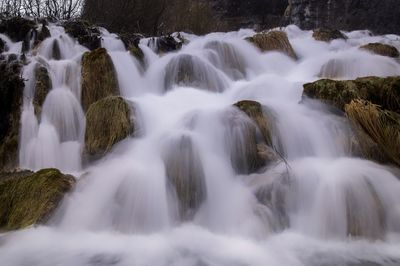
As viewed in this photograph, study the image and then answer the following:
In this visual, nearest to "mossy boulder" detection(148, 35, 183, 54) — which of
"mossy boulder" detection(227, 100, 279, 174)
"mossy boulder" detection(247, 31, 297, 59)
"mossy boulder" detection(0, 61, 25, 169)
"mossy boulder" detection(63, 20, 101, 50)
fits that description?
"mossy boulder" detection(63, 20, 101, 50)

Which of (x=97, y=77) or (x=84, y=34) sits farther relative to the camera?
(x=84, y=34)

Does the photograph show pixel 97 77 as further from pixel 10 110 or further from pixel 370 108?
pixel 370 108

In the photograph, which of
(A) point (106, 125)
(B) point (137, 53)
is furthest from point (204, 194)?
(B) point (137, 53)

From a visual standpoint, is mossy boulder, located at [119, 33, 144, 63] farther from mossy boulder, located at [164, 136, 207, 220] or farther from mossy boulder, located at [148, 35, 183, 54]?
mossy boulder, located at [164, 136, 207, 220]

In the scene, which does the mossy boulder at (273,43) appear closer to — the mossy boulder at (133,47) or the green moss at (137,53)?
the mossy boulder at (133,47)

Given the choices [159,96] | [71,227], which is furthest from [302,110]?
[71,227]

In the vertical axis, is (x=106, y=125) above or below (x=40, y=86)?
below

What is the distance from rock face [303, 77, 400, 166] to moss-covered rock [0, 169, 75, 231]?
331cm

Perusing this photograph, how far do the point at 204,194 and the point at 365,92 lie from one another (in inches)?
107

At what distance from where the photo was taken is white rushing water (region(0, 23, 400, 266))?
4.20m

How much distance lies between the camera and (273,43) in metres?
10.3

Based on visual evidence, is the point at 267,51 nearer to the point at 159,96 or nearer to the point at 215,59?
the point at 215,59

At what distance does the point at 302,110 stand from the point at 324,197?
1.96 meters

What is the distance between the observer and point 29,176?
16.5 ft
